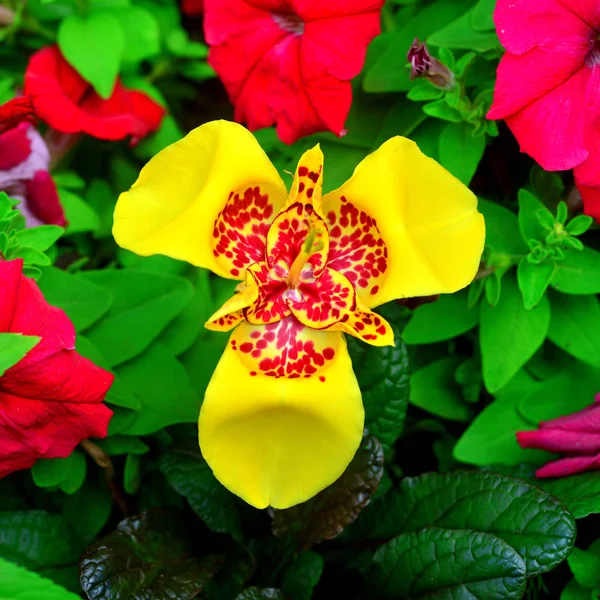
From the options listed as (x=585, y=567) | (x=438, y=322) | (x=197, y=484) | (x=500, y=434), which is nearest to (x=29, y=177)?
(x=197, y=484)

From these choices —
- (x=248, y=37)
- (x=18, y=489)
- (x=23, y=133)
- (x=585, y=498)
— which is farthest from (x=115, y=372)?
(x=585, y=498)

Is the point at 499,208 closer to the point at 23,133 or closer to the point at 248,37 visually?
the point at 248,37

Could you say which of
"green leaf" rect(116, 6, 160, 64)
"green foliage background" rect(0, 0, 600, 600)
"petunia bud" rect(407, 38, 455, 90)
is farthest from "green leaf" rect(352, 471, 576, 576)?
"green leaf" rect(116, 6, 160, 64)

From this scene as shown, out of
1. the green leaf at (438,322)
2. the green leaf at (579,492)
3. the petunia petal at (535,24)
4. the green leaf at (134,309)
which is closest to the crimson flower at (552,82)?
the petunia petal at (535,24)

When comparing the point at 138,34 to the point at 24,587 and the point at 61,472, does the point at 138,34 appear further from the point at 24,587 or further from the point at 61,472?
the point at 24,587

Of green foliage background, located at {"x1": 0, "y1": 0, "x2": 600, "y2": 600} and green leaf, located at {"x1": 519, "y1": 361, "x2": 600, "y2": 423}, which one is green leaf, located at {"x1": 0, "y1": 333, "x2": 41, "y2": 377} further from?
green leaf, located at {"x1": 519, "y1": 361, "x2": 600, "y2": 423}
